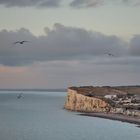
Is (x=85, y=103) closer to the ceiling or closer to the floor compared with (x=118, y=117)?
closer to the ceiling

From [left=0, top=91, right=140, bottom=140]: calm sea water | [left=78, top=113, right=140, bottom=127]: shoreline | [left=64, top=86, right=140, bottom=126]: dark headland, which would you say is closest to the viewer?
[left=0, top=91, right=140, bottom=140]: calm sea water

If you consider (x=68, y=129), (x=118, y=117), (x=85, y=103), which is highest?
(x=85, y=103)

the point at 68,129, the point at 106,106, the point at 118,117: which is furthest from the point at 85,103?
the point at 68,129

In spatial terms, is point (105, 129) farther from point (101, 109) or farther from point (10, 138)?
point (101, 109)

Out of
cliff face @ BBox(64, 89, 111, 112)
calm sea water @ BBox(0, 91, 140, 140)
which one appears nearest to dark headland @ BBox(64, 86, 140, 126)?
cliff face @ BBox(64, 89, 111, 112)

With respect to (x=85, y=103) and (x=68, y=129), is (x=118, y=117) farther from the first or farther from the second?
(x=85, y=103)

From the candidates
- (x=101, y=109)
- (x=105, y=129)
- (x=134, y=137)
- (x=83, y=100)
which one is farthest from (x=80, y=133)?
(x=83, y=100)

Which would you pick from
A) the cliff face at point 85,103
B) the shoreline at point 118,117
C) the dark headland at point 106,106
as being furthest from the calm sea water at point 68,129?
the cliff face at point 85,103

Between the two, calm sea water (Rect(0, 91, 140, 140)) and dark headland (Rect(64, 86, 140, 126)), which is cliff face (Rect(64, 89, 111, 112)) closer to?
dark headland (Rect(64, 86, 140, 126))
